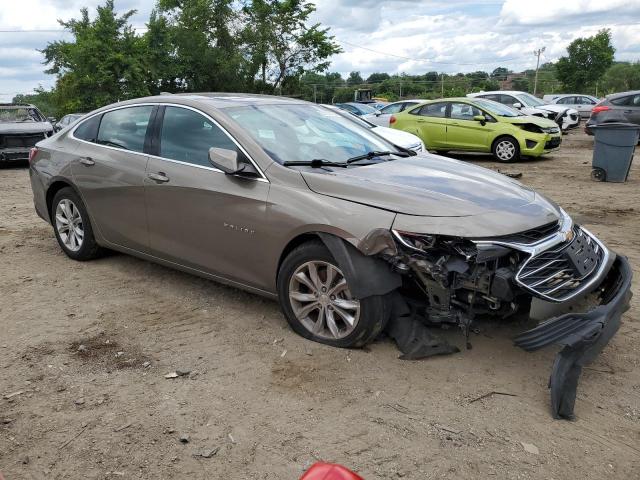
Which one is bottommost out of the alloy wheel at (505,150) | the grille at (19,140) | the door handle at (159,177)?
the alloy wheel at (505,150)

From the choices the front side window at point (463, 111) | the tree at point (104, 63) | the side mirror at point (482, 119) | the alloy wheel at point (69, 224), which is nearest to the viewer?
the alloy wheel at point (69, 224)

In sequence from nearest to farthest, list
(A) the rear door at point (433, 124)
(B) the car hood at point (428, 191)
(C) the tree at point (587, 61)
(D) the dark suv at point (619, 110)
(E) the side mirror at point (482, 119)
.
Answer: (B) the car hood at point (428, 191) < (E) the side mirror at point (482, 119) < (A) the rear door at point (433, 124) < (D) the dark suv at point (619, 110) < (C) the tree at point (587, 61)

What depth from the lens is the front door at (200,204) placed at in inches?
167

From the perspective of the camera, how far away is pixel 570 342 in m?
3.23

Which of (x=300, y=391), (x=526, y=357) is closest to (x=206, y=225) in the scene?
(x=300, y=391)

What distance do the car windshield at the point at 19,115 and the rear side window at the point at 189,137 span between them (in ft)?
39.2

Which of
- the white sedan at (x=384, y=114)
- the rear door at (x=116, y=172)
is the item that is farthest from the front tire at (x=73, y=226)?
the white sedan at (x=384, y=114)

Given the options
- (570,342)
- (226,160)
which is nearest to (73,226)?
(226,160)

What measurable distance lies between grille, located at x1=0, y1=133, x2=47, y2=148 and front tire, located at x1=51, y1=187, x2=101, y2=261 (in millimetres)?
9549

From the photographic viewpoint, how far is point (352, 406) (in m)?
3.33

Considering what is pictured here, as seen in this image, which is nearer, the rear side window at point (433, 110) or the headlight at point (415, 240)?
the headlight at point (415, 240)

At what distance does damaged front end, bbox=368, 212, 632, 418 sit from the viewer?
328 cm

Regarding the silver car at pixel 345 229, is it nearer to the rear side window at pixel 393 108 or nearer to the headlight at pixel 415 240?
the headlight at pixel 415 240

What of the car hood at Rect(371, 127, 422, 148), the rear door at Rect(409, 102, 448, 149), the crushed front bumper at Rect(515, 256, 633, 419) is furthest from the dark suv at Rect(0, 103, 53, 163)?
the crushed front bumper at Rect(515, 256, 633, 419)
